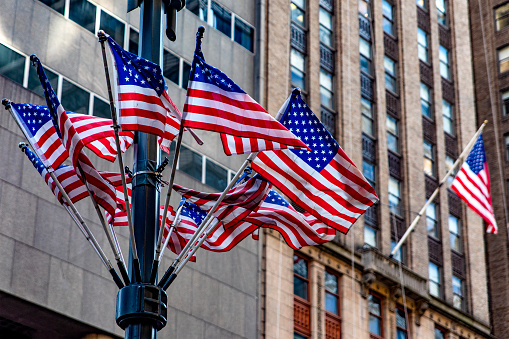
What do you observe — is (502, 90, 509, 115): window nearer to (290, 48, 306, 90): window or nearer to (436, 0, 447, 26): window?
(436, 0, 447, 26): window

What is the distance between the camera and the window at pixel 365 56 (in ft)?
163

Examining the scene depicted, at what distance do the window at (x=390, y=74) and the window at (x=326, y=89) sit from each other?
17.4 feet

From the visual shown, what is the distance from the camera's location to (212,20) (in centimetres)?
3944

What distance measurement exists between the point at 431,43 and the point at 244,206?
43740 millimetres

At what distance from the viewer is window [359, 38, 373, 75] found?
49812 mm

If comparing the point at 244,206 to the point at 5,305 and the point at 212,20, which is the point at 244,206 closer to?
the point at 5,305

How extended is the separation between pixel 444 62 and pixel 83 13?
30226mm

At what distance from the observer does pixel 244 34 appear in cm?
4159

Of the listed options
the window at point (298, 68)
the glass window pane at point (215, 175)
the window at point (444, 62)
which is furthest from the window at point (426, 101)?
the glass window pane at point (215, 175)

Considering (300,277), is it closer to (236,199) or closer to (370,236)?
(370,236)

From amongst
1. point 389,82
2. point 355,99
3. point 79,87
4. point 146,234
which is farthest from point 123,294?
point 389,82

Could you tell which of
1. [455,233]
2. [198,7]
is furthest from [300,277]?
[455,233]

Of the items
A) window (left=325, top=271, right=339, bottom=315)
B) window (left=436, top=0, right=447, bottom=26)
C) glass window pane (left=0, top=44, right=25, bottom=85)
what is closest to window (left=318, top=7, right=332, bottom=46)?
window (left=436, top=0, right=447, bottom=26)

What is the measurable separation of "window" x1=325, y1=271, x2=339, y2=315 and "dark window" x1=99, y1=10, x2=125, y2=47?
14527mm
